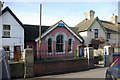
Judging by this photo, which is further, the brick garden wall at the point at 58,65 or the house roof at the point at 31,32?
the house roof at the point at 31,32

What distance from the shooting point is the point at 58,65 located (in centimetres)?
884

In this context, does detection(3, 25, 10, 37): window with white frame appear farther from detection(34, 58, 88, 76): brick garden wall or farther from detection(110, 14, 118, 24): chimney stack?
detection(110, 14, 118, 24): chimney stack

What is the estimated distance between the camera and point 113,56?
12.4 metres

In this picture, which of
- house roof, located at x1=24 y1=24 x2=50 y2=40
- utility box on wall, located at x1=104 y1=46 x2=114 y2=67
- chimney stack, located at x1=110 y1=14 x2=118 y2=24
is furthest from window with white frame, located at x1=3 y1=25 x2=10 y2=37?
chimney stack, located at x1=110 y1=14 x2=118 y2=24

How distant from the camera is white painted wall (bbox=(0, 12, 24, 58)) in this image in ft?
46.2

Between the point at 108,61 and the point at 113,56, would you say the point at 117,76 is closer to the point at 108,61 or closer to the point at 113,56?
the point at 108,61

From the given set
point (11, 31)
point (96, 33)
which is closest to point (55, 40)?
point (11, 31)

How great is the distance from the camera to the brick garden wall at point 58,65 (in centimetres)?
805

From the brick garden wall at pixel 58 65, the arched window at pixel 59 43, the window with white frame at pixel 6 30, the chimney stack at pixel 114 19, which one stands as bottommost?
the brick garden wall at pixel 58 65

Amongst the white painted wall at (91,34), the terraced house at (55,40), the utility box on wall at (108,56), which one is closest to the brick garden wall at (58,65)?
the utility box on wall at (108,56)

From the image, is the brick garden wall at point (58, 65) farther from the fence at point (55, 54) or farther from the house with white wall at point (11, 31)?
the house with white wall at point (11, 31)

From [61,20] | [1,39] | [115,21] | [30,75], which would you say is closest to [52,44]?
[61,20]

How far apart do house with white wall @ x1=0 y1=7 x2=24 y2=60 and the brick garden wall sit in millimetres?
6823

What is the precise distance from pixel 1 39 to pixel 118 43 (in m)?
22.6
